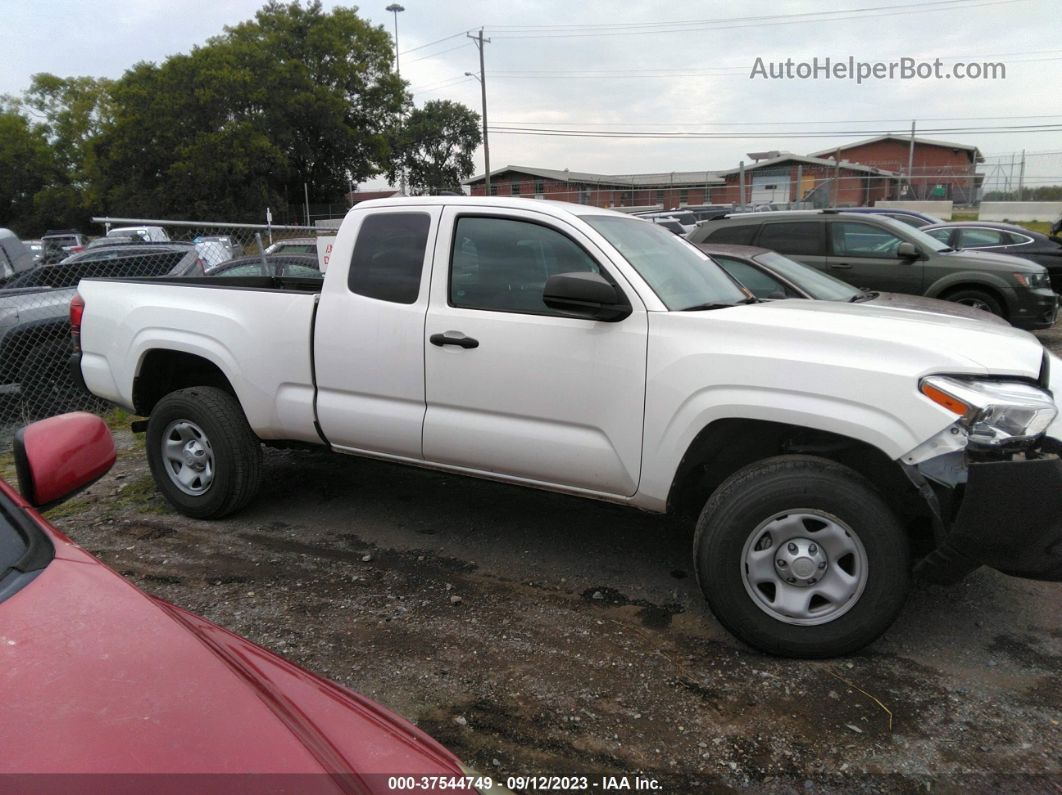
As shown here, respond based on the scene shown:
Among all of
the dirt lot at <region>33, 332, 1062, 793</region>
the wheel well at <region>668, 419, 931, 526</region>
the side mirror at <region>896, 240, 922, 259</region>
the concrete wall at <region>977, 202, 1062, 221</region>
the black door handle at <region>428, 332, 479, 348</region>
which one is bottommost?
the dirt lot at <region>33, 332, 1062, 793</region>

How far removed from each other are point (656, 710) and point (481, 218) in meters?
2.49

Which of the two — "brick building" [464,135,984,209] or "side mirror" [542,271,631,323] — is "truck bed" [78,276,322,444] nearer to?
"side mirror" [542,271,631,323]

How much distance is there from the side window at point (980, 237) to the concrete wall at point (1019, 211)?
2057cm

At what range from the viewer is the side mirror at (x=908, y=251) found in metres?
9.46

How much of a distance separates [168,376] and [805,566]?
13.4 feet

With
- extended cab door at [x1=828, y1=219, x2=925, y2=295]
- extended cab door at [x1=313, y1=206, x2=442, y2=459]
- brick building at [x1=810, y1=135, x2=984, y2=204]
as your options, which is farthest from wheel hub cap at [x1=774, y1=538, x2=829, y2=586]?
brick building at [x1=810, y1=135, x2=984, y2=204]

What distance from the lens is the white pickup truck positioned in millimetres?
2990

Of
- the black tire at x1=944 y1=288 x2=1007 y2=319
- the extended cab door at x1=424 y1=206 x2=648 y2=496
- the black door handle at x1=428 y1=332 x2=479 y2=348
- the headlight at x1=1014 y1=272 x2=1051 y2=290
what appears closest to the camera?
the extended cab door at x1=424 y1=206 x2=648 y2=496

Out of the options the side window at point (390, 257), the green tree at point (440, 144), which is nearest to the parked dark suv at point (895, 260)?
the side window at point (390, 257)

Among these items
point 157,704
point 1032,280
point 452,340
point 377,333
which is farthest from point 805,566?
point 1032,280

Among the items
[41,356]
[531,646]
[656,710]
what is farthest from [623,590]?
Answer: [41,356]

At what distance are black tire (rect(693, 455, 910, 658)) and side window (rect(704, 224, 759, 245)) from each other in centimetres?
715

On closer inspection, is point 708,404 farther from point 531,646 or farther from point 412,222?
point 412,222

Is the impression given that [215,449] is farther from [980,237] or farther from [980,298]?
[980,237]
